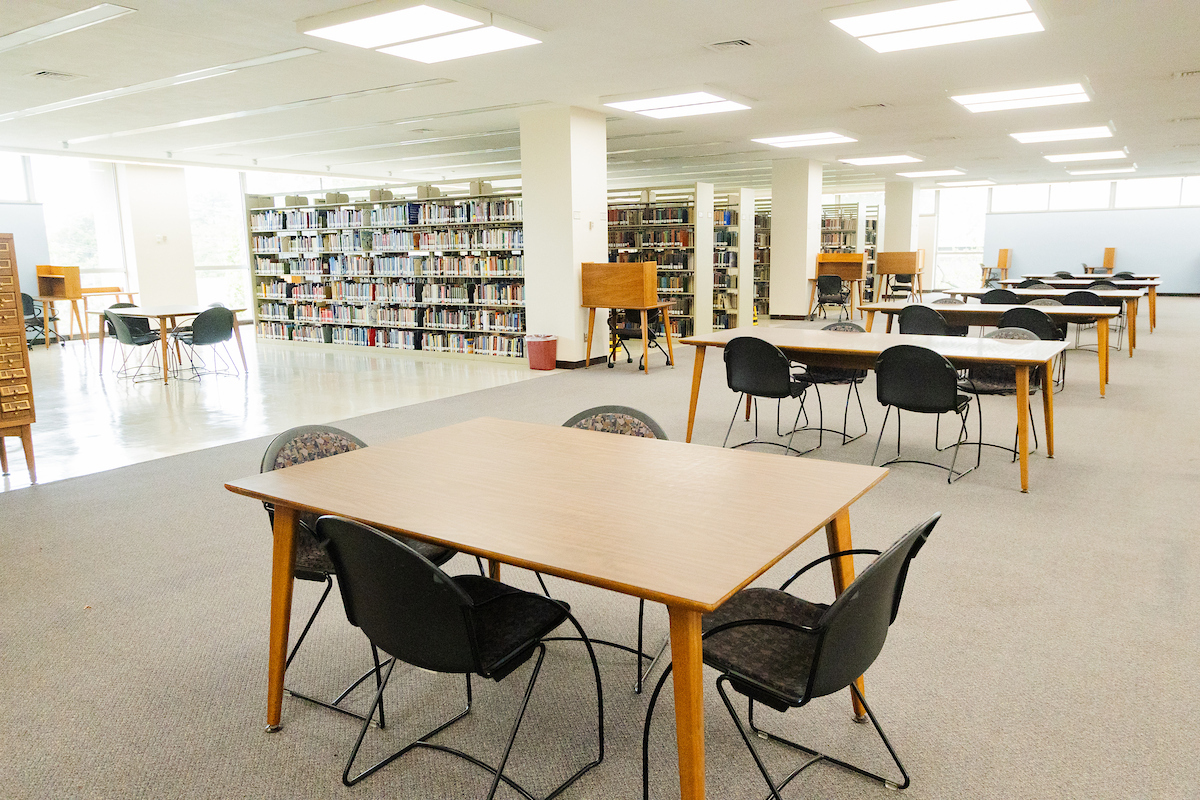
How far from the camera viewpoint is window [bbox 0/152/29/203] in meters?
11.8

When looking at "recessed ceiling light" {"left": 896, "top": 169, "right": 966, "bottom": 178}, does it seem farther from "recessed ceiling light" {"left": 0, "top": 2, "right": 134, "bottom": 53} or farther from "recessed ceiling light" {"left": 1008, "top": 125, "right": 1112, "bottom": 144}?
"recessed ceiling light" {"left": 0, "top": 2, "right": 134, "bottom": 53}

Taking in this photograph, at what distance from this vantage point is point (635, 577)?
156cm

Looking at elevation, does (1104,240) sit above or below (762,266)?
above

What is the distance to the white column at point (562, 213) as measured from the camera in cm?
888

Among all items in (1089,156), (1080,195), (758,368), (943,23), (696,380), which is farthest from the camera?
(1080,195)

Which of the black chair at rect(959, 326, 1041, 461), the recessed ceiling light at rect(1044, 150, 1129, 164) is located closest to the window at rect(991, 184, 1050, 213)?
the recessed ceiling light at rect(1044, 150, 1129, 164)

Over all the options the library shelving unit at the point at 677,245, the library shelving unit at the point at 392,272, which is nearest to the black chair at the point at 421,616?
the library shelving unit at the point at 392,272

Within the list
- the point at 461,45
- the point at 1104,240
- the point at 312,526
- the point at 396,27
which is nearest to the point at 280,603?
the point at 312,526

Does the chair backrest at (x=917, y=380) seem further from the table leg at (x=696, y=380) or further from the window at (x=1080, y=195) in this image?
the window at (x=1080, y=195)

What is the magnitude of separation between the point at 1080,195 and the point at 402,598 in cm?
2370

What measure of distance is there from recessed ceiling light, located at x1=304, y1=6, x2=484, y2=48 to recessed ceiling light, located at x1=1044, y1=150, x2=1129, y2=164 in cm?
1229

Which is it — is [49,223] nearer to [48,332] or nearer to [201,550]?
[48,332]

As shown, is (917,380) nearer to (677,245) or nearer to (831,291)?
(677,245)

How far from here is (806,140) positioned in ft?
36.4
